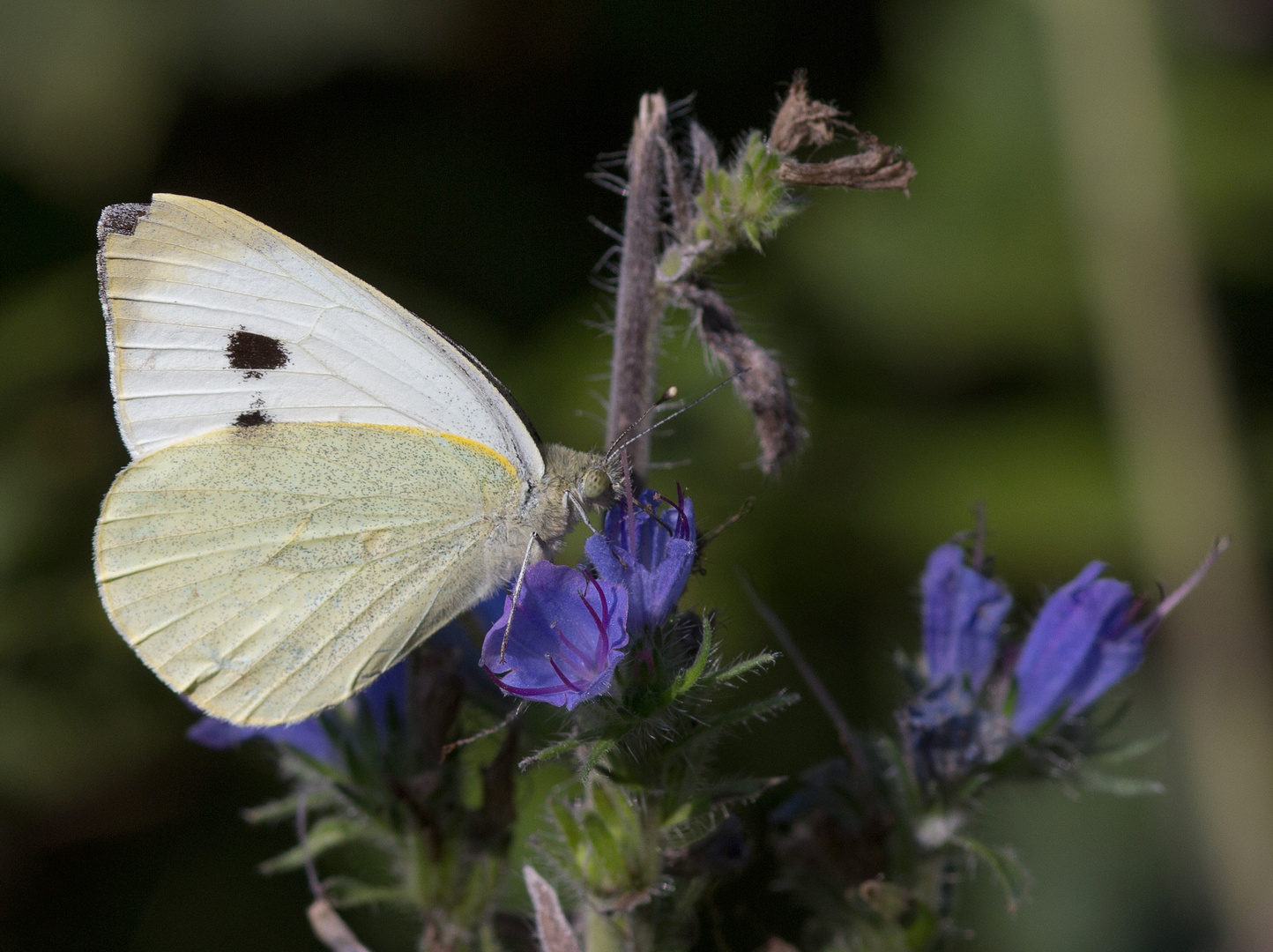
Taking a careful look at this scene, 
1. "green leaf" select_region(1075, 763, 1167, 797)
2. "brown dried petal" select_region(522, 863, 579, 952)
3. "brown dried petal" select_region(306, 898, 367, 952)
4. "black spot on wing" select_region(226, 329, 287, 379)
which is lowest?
"green leaf" select_region(1075, 763, 1167, 797)

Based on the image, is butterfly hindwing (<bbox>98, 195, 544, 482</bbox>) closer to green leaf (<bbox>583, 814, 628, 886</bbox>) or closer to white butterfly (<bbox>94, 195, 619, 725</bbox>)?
white butterfly (<bbox>94, 195, 619, 725</bbox>)

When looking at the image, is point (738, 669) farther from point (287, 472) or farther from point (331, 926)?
point (287, 472)

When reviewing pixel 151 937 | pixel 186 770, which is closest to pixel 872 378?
pixel 186 770

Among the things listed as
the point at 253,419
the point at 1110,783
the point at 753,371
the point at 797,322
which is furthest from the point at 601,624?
the point at 797,322

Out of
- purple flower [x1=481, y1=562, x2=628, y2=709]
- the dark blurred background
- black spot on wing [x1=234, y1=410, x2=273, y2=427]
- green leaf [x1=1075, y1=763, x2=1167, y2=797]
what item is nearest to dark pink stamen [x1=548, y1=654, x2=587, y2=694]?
purple flower [x1=481, y1=562, x2=628, y2=709]

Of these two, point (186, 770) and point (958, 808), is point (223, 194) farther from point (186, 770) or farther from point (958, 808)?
point (958, 808)

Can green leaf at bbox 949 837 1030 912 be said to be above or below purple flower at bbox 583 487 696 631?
below
